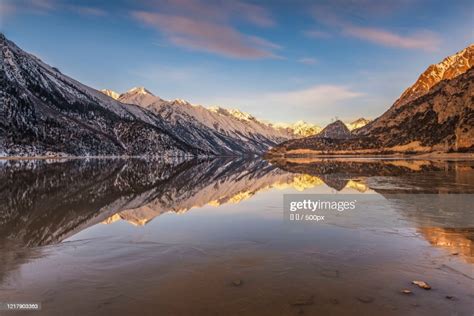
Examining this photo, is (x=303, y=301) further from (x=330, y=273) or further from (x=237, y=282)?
(x=330, y=273)

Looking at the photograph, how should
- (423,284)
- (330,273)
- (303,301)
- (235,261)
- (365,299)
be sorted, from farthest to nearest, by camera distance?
(235,261) < (330,273) < (423,284) < (365,299) < (303,301)

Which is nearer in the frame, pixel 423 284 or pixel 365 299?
pixel 365 299

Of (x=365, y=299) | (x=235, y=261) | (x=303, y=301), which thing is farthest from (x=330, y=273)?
(x=235, y=261)

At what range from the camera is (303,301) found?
11.6 metres

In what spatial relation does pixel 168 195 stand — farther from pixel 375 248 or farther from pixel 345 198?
pixel 375 248

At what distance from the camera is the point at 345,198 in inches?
1421

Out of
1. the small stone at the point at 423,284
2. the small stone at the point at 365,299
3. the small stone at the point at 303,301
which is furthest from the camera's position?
the small stone at the point at 423,284

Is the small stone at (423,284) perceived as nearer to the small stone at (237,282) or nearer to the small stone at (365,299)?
the small stone at (365,299)

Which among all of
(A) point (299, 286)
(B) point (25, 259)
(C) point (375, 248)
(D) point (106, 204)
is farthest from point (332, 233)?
(D) point (106, 204)

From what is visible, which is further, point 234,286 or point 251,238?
point 251,238

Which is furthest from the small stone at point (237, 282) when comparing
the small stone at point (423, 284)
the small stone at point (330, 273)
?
the small stone at point (423, 284)

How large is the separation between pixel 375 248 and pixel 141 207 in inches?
807

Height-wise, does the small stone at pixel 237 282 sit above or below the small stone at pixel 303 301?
above

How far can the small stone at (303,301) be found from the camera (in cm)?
1147
